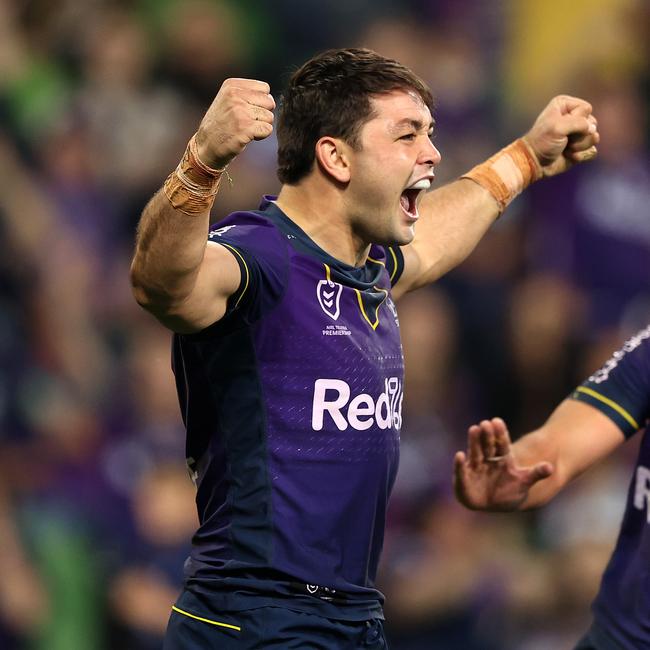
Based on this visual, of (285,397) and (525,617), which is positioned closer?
(285,397)

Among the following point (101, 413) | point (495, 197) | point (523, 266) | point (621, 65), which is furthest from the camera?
point (621, 65)

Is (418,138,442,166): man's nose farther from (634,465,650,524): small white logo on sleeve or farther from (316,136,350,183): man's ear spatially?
(634,465,650,524): small white logo on sleeve

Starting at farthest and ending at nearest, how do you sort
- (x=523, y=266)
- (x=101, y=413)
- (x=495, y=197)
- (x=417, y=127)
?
1. (x=523, y=266)
2. (x=101, y=413)
3. (x=495, y=197)
4. (x=417, y=127)

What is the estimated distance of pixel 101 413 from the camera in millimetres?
6723

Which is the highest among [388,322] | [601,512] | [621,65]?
[621,65]

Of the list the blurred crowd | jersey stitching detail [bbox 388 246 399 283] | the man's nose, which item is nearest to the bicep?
the man's nose

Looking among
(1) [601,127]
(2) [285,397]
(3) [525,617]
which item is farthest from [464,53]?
(2) [285,397]

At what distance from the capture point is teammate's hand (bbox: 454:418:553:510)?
4129mm

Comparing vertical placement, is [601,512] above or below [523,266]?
below

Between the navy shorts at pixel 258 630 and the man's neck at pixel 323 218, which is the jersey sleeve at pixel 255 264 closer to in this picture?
the man's neck at pixel 323 218

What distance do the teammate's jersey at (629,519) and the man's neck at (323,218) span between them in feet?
3.67

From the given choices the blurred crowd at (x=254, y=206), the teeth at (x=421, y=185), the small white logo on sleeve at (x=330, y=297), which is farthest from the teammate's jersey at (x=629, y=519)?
the blurred crowd at (x=254, y=206)

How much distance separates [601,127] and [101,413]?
3.49 metres

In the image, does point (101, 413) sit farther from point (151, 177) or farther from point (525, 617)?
point (525, 617)
